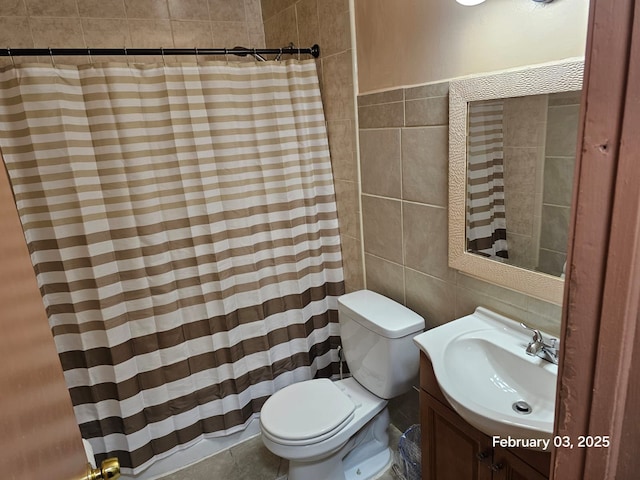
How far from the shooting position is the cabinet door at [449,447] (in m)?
1.28

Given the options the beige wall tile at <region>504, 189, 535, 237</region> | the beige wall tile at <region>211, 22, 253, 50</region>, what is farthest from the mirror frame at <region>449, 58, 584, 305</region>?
the beige wall tile at <region>211, 22, 253, 50</region>

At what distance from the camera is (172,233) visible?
1.89m

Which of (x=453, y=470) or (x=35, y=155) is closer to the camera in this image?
(x=453, y=470)

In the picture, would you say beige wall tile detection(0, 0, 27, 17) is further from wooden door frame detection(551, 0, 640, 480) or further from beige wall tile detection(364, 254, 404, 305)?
wooden door frame detection(551, 0, 640, 480)

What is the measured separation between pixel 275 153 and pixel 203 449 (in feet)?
5.01

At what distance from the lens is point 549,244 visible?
128 centimetres

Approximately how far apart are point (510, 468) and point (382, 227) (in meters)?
1.06

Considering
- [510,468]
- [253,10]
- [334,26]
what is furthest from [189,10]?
[510,468]

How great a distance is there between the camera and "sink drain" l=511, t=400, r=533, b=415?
1.23 metres

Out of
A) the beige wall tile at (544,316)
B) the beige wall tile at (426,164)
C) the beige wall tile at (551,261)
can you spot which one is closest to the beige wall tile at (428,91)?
the beige wall tile at (426,164)

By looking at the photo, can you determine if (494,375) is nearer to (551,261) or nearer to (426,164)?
(551,261)

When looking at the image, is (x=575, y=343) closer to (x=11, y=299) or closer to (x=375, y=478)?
(x=11, y=299)

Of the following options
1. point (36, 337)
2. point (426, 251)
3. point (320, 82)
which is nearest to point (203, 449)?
point (426, 251)

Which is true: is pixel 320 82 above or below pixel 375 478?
above
